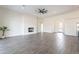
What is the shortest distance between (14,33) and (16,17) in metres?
2.02

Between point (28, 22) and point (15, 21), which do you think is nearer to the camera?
point (15, 21)

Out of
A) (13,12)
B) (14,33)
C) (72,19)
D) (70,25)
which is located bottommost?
(14,33)

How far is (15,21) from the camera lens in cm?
1147

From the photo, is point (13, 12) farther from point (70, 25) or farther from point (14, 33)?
point (70, 25)

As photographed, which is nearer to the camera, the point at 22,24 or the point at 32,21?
the point at 22,24

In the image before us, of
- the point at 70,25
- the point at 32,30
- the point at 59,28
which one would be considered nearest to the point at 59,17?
the point at 59,28

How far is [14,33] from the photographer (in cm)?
1144

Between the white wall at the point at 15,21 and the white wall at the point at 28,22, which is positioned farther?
the white wall at the point at 28,22

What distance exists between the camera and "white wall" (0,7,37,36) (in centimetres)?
993

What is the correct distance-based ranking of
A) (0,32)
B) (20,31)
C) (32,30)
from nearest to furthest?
(0,32)
(20,31)
(32,30)

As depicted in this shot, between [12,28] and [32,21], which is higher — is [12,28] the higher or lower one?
the lower one

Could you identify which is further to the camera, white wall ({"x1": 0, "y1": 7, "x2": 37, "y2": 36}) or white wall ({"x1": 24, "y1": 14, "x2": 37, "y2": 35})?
white wall ({"x1": 24, "y1": 14, "x2": 37, "y2": 35})

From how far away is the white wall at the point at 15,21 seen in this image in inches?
391
